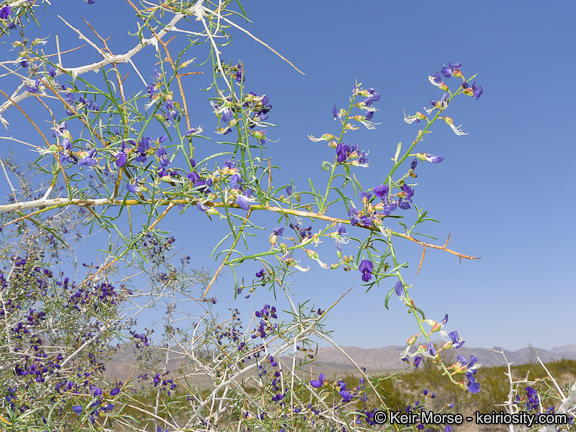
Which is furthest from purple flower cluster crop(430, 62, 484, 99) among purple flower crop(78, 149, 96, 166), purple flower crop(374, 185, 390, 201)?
purple flower crop(78, 149, 96, 166)

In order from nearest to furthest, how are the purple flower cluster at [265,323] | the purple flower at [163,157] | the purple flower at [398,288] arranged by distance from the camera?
the purple flower at [398,288] → the purple flower at [163,157] → the purple flower cluster at [265,323]

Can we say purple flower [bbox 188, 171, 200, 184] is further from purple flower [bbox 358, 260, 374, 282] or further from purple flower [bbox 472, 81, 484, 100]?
purple flower [bbox 472, 81, 484, 100]

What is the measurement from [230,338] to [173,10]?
296 centimetres

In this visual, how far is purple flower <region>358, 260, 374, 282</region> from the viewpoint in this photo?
1338mm

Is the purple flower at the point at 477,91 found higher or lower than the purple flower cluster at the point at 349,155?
higher

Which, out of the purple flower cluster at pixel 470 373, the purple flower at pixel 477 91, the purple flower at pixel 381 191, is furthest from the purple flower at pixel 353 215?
the purple flower at pixel 477 91

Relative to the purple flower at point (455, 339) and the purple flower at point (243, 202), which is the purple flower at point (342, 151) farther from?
the purple flower at point (455, 339)

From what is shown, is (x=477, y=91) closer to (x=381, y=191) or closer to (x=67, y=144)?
(x=381, y=191)

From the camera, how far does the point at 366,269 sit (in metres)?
1.34

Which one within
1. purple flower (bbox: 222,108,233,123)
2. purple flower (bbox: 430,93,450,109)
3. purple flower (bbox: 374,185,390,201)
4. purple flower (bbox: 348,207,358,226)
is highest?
purple flower (bbox: 222,108,233,123)

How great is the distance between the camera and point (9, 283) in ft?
16.7

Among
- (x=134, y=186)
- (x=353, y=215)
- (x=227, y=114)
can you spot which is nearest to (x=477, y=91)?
(x=353, y=215)

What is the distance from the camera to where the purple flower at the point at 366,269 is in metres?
1.34

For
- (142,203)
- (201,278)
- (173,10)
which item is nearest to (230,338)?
(201,278)
